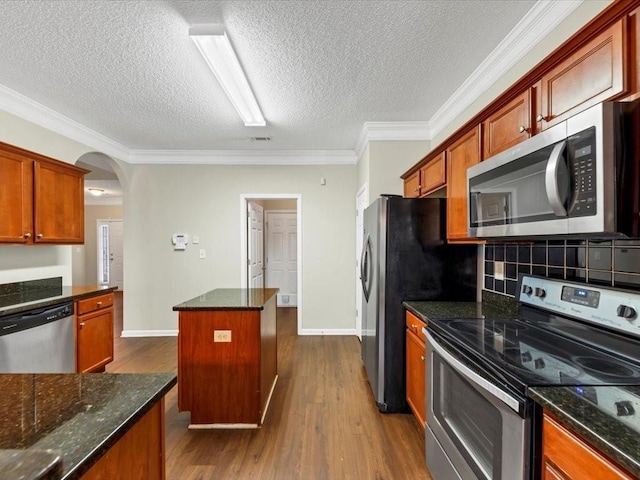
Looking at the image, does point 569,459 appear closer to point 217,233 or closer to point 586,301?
point 586,301

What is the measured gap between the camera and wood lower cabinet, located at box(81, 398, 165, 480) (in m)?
0.72

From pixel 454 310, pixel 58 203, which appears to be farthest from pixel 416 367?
pixel 58 203

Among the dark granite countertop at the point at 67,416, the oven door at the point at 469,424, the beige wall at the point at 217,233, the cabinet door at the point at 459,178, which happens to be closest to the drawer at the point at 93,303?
the beige wall at the point at 217,233

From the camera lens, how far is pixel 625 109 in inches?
38.0

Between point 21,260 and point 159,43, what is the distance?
2414 mm

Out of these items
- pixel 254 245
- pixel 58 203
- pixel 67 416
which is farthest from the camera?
pixel 254 245

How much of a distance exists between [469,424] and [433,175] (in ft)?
5.64

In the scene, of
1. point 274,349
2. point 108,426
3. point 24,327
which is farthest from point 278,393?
point 108,426

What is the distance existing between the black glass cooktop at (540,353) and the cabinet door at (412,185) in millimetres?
1427

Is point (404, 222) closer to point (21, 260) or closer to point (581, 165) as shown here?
point (581, 165)

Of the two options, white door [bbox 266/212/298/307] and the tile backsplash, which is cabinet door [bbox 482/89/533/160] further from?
white door [bbox 266/212/298/307]

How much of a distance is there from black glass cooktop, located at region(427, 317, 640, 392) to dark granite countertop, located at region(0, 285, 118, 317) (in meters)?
2.82

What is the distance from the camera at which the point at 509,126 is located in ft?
5.04

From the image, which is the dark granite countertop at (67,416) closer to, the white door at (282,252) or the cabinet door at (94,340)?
the cabinet door at (94,340)
